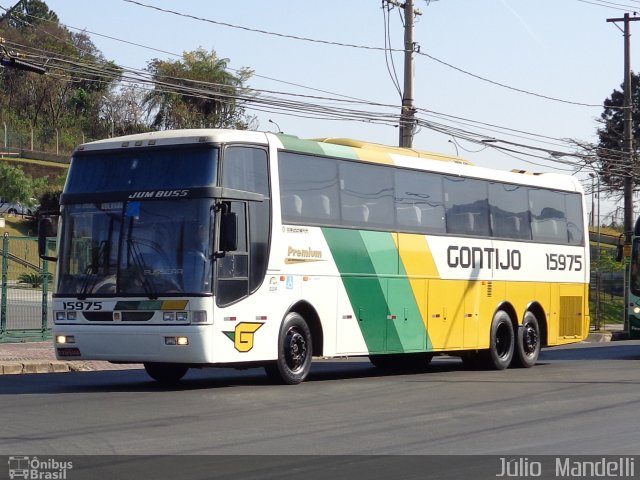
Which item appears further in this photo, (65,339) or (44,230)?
(44,230)

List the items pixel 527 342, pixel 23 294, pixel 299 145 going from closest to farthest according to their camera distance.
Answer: pixel 299 145 < pixel 527 342 < pixel 23 294

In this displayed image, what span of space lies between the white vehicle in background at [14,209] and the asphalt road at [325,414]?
149 ft

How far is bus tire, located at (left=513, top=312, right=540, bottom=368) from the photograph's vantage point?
23.1 meters

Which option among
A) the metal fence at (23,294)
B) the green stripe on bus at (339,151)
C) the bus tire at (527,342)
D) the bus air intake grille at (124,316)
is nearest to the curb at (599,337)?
the bus tire at (527,342)

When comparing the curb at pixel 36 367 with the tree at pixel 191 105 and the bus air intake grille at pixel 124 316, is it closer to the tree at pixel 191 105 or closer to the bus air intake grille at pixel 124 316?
the bus air intake grille at pixel 124 316

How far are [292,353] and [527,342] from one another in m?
7.41

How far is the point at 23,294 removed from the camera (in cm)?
2597

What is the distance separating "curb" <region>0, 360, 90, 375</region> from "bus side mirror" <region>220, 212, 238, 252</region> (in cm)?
616

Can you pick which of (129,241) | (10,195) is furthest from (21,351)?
(10,195)

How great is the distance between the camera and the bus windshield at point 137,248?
16.0 metres

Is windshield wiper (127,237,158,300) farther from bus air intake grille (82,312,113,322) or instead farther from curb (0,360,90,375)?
curb (0,360,90,375)

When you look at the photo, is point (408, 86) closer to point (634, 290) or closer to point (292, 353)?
point (634, 290)

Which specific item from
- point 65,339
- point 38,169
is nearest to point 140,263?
point 65,339

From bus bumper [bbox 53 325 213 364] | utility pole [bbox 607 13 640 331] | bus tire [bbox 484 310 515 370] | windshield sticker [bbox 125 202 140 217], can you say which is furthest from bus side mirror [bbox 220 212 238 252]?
utility pole [bbox 607 13 640 331]
